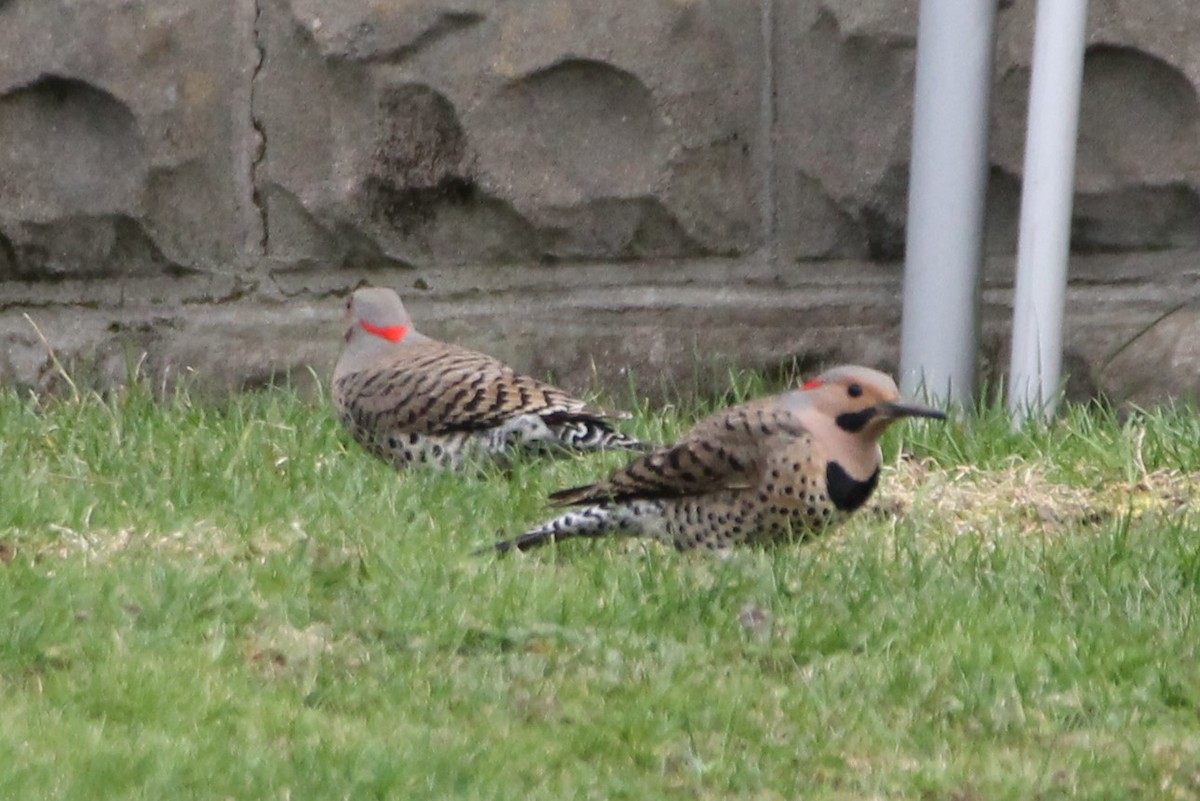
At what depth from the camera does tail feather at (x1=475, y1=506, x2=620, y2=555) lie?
205 inches

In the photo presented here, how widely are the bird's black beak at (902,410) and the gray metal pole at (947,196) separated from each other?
4.49 feet

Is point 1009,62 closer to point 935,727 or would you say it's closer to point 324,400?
point 324,400

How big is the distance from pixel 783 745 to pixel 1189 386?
3462mm

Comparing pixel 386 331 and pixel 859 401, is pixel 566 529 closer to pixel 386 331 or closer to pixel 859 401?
pixel 859 401

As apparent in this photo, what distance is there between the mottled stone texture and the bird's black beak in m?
1.84

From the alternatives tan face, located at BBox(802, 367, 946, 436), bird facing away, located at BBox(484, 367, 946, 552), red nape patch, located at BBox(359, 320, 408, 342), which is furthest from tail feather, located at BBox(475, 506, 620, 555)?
red nape patch, located at BBox(359, 320, 408, 342)

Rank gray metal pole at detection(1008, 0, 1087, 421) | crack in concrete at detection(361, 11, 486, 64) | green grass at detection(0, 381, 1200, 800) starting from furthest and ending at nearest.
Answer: crack in concrete at detection(361, 11, 486, 64) < gray metal pole at detection(1008, 0, 1087, 421) < green grass at detection(0, 381, 1200, 800)

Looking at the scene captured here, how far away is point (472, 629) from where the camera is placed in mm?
4441

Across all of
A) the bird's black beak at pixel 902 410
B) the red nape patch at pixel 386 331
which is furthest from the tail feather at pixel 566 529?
the red nape patch at pixel 386 331

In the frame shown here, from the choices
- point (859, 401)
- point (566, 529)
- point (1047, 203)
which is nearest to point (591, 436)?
point (566, 529)

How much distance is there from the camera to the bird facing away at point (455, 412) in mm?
6316

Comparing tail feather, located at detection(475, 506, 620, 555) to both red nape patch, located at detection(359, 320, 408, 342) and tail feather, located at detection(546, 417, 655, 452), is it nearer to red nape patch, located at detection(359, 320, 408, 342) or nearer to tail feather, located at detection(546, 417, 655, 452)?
tail feather, located at detection(546, 417, 655, 452)

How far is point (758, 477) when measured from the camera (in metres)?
5.32

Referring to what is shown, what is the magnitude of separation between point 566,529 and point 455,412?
125 centimetres
